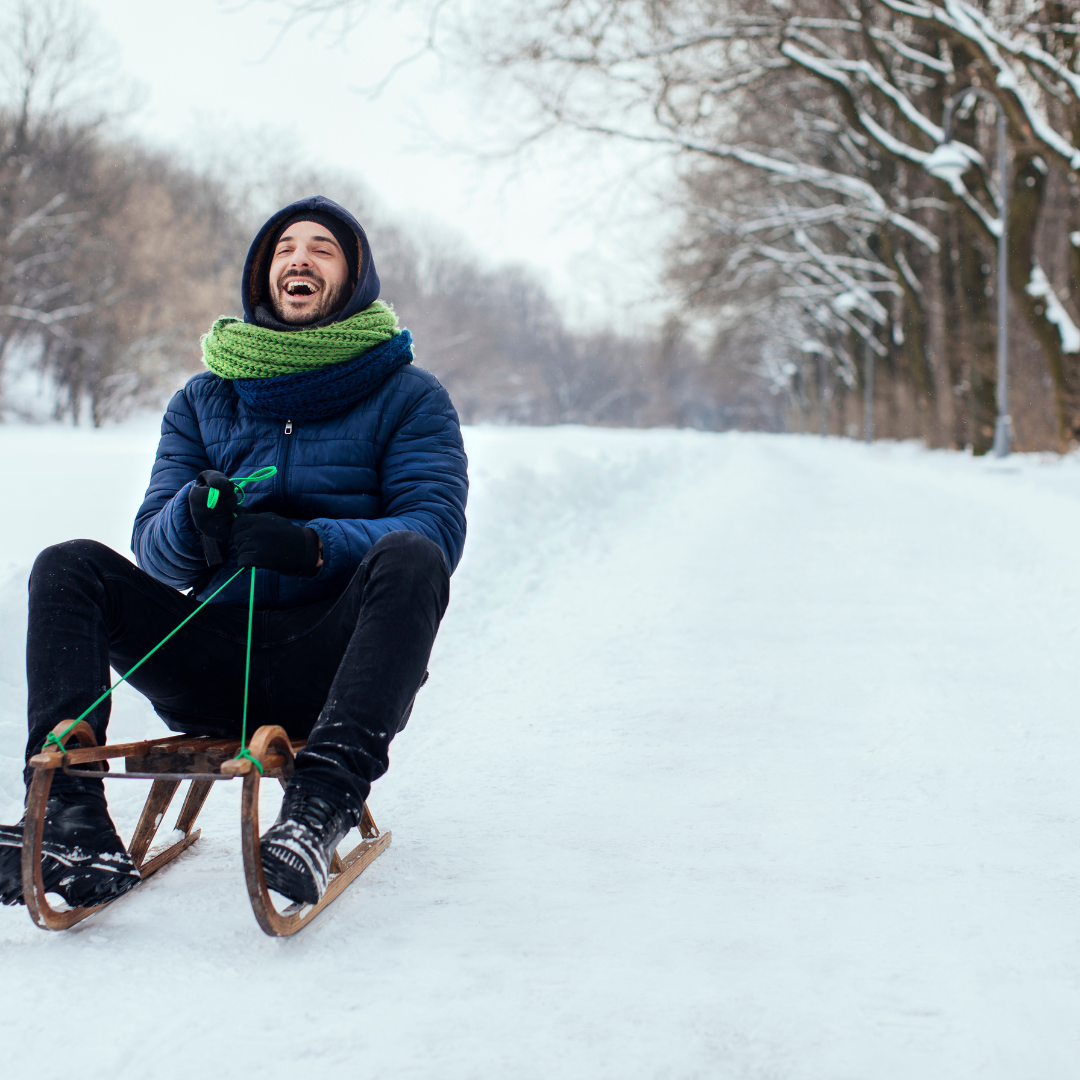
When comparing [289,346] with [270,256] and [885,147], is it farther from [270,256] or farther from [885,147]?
[885,147]

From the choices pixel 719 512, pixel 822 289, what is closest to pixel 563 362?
pixel 822 289

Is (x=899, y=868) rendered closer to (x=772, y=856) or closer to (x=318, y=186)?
(x=772, y=856)

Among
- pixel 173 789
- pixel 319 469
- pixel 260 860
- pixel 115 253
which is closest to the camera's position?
pixel 260 860

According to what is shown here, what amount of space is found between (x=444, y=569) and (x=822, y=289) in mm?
32776

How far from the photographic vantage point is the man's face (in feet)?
8.75

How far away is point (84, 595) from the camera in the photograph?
7.14 feet

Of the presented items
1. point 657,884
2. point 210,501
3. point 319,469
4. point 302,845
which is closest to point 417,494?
point 319,469

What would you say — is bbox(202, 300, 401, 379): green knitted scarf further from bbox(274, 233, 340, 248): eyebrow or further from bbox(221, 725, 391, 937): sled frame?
bbox(221, 725, 391, 937): sled frame

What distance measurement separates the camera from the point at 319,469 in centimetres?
256

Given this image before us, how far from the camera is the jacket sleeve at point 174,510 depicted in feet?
7.77

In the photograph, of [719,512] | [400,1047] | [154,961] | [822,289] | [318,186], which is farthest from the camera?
[318,186]

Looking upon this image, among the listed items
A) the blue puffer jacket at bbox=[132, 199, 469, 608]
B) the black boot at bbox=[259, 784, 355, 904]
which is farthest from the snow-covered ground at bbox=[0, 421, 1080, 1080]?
the blue puffer jacket at bbox=[132, 199, 469, 608]

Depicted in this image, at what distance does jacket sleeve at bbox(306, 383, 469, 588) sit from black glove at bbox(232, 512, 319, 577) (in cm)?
9

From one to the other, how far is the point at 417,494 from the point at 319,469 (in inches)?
10.1
